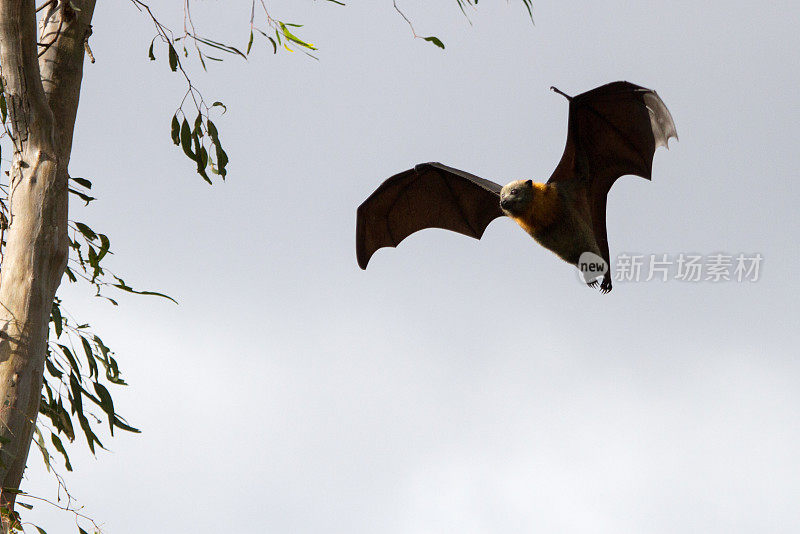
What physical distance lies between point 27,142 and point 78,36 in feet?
2.13

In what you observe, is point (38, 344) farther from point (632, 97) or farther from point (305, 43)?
point (632, 97)

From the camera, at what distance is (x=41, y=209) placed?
3.83 meters

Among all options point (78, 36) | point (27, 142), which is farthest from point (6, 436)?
point (78, 36)

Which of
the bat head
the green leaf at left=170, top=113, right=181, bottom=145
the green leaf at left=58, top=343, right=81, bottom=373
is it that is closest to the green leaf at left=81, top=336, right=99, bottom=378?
the green leaf at left=58, top=343, right=81, bottom=373

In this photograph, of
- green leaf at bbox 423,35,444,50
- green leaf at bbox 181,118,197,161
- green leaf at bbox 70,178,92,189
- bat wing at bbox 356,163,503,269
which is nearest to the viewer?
green leaf at bbox 423,35,444,50

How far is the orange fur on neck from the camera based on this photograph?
5246mm

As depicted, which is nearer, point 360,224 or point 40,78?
point 40,78

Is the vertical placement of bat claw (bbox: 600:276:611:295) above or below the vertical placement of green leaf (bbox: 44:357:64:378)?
above

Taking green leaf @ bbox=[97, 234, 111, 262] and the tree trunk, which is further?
green leaf @ bbox=[97, 234, 111, 262]

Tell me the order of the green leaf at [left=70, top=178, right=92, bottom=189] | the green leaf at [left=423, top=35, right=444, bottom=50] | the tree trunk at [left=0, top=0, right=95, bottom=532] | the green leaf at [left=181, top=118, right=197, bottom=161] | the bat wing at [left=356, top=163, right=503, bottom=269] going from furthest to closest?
1. the bat wing at [left=356, top=163, right=503, bottom=269]
2. the green leaf at [left=181, top=118, right=197, bottom=161]
3. the green leaf at [left=70, top=178, right=92, bottom=189]
4. the green leaf at [left=423, top=35, right=444, bottom=50]
5. the tree trunk at [left=0, top=0, right=95, bottom=532]

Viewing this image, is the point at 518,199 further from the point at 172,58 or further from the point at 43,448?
the point at 43,448

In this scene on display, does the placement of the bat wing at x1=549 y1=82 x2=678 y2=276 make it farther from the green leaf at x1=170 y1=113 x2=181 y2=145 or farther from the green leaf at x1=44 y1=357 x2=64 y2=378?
the green leaf at x1=44 y1=357 x2=64 y2=378

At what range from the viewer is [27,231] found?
3.79m
